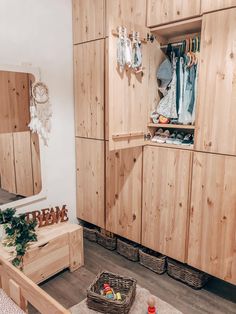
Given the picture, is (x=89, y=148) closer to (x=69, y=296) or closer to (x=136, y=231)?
(x=136, y=231)

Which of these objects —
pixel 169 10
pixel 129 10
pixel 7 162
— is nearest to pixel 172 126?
pixel 169 10

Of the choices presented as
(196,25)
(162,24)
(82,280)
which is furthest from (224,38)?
(82,280)

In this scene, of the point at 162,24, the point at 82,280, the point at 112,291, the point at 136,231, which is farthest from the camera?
the point at 136,231

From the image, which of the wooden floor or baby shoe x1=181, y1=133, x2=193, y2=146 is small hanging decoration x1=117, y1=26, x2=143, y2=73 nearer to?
baby shoe x1=181, y1=133, x2=193, y2=146

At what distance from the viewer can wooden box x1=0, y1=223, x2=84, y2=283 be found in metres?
2.13

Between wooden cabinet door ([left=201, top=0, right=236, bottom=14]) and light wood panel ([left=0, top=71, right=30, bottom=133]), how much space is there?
1.60 metres

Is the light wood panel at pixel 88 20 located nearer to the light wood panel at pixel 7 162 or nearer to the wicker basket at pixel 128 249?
the light wood panel at pixel 7 162

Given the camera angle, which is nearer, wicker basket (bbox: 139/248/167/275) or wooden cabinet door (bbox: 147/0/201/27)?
wooden cabinet door (bbox: 147/0/201/27)

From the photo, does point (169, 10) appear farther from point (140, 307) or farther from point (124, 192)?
point (140, 307)

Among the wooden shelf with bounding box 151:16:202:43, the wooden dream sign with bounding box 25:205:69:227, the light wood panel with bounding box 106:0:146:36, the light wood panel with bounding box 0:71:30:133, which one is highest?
the light wood panel with bounding box 106:0:146:36

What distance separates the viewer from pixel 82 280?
2.34 m

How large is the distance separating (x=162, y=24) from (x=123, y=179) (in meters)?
1.43

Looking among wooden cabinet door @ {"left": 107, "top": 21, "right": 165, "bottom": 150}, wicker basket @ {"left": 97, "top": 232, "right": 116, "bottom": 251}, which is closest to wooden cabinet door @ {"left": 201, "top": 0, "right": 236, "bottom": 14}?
wooden cabinet door @ {"left": 107, "top": 21, "right": 165, "bottom": 150}

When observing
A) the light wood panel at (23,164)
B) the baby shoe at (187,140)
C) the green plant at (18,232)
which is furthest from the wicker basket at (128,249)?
the baby shoe at (187,140)
